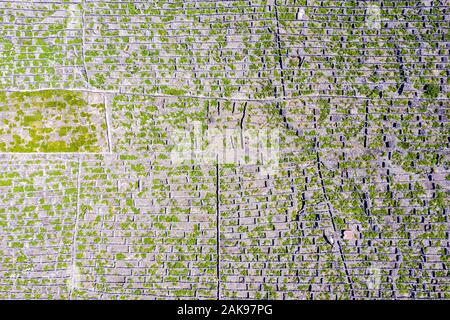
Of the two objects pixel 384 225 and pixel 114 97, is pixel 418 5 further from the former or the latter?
→ pixel 114 97

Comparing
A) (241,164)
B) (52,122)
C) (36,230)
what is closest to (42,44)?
(52,122)

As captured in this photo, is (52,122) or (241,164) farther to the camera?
(52,122)

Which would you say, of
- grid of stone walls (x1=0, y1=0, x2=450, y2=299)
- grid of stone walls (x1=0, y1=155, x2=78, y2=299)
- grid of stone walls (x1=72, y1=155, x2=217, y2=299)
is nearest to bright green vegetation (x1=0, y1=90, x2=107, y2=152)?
grid of stone walls (x1=0, y1=0, x2=450, y2=299)

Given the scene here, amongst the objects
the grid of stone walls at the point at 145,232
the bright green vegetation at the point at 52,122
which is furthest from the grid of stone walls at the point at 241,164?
the bright green vegetation at the point at 52,122

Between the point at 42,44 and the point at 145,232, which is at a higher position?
the point at 42,44

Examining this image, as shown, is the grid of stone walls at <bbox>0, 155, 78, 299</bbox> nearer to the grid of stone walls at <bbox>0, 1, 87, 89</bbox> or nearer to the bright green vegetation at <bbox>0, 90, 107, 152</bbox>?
the bright green vegetation at <bbox>0, 90, 107, 152</bbox>

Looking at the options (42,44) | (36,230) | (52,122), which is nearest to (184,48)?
(42,44)

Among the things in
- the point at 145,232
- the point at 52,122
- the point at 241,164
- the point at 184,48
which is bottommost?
the point at 145,232

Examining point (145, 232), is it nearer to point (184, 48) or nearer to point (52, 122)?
point (52, 122)

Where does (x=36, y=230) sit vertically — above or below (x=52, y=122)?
below

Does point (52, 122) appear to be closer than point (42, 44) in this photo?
No

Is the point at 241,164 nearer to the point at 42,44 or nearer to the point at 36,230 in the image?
the point at 36,230

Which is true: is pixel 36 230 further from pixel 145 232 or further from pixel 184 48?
pixel 184 48
